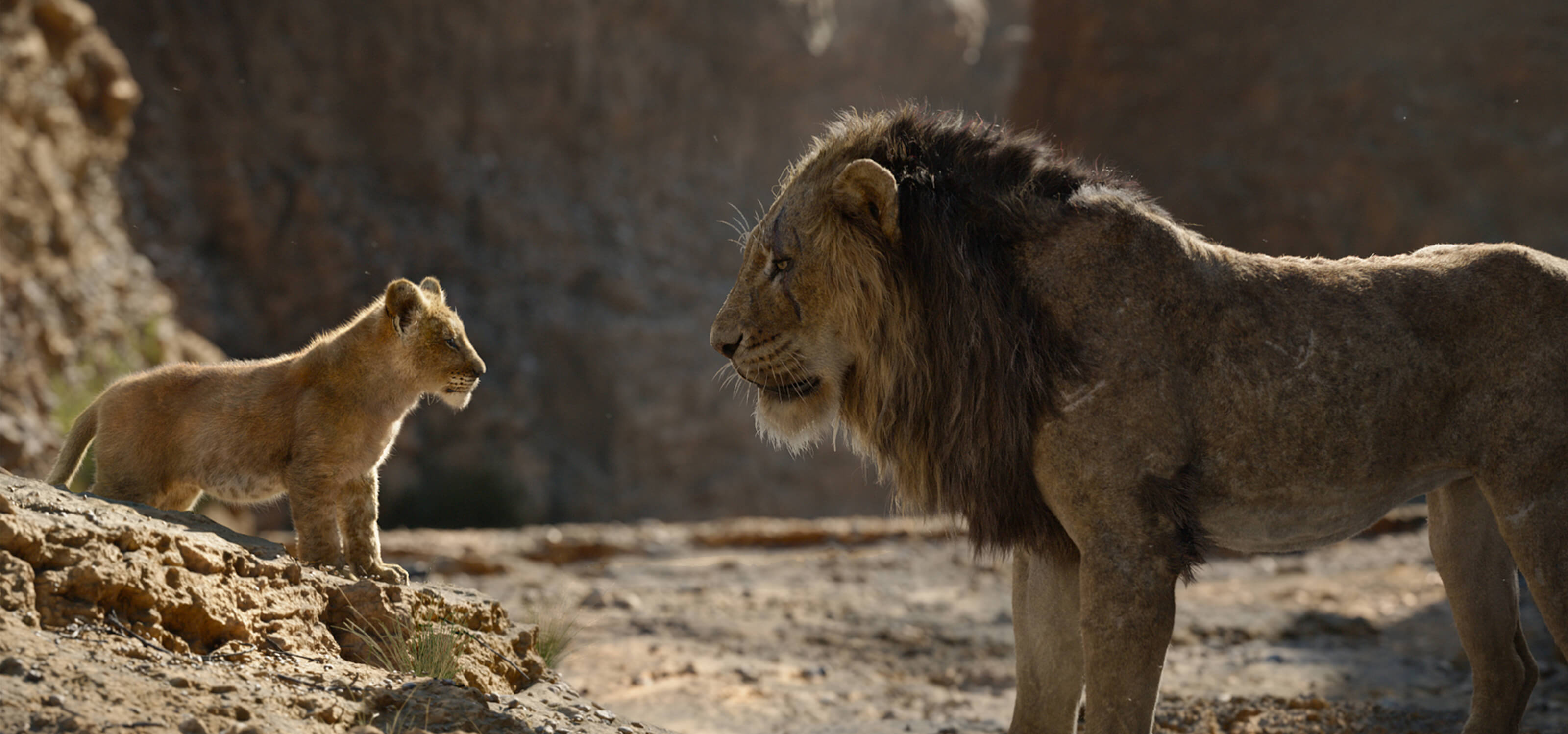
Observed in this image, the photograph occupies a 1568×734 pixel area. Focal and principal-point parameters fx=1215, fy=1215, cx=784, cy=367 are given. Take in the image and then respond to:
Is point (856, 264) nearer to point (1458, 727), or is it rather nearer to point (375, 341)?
point (375, 341)

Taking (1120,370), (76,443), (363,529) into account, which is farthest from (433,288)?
(1120,370)

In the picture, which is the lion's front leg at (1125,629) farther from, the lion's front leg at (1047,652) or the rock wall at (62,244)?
the rock wall at (62,244)

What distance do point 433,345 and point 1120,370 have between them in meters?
2.35

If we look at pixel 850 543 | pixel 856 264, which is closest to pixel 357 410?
pixel 856 264

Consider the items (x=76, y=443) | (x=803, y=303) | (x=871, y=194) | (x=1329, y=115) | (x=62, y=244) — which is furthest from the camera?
(x=1329, y=115)

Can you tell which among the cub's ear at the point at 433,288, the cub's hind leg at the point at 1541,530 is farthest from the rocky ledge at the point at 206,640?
the cub's hind leg at the point at 1541,530

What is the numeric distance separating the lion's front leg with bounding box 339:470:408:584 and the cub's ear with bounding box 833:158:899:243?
1962 millimetres

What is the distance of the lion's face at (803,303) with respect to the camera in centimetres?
372

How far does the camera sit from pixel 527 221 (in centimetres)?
2727

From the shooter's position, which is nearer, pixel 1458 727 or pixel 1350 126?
pixel 1458 727

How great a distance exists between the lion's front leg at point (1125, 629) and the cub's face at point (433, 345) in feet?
7.12

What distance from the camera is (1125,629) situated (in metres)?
3.38

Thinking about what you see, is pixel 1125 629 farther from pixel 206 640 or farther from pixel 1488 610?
pixel 206 640

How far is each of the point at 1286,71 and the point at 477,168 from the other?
16.8 metres
